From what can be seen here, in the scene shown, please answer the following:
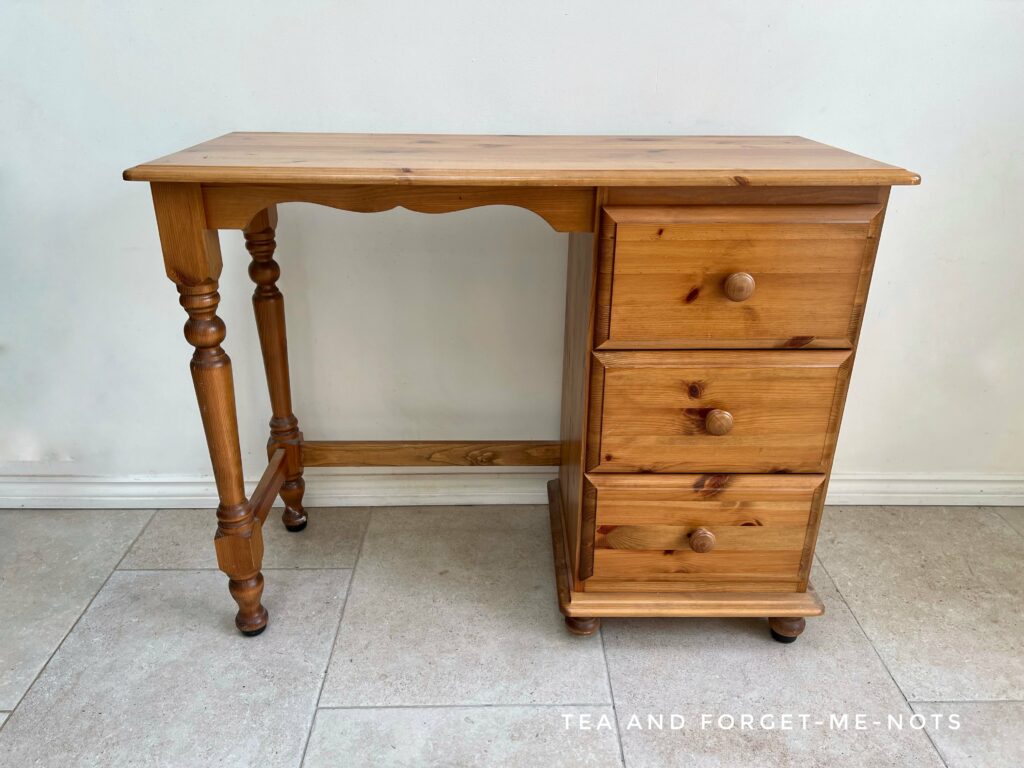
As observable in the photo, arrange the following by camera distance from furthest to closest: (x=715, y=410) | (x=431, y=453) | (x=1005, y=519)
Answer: (x=1005, y=519) → (x=431, y=453) → (x=715, y=410)

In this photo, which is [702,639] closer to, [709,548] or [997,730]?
[709,548]

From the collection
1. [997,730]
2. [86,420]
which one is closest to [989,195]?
[997,730]

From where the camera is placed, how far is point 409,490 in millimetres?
1887

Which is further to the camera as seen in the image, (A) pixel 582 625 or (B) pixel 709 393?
(A) pixel 582 625

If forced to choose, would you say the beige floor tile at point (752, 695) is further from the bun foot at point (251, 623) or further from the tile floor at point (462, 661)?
the bun foot at point (251, 623)

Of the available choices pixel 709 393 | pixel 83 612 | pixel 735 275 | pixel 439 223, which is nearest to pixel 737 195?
pixel 735 275

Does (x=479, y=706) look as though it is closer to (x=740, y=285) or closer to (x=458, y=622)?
(x=458, y=622)

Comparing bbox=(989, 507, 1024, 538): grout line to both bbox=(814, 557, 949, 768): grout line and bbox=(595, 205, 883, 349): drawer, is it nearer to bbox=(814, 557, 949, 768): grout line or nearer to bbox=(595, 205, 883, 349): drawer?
bbox=(814, 557, 949, 768): grout line

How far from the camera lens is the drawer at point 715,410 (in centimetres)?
122

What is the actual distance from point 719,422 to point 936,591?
0.78 metres

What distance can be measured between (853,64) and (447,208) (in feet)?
3.21

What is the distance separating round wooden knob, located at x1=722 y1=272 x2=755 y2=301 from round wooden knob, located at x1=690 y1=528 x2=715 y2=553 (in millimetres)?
435

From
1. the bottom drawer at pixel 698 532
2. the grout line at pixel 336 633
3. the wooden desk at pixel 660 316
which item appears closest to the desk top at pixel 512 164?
the wooden desk at pixel 660 316

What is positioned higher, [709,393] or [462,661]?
[709,393]
